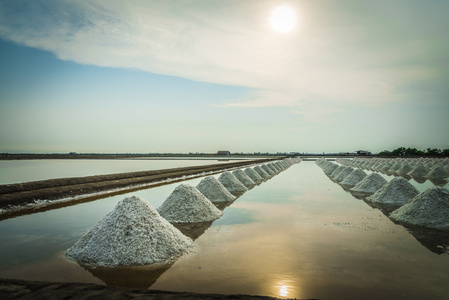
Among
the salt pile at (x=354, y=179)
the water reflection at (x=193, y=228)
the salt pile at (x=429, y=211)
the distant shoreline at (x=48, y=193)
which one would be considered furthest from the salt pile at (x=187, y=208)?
the salt pile at (x=354, y=179)

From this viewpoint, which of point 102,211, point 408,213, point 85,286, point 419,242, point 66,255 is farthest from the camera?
point 102,211

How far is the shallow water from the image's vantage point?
3.65 meters

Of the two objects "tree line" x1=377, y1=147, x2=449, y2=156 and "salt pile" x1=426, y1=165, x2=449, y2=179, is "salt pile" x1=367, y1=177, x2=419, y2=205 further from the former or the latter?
"tree line" x1=377, y1=147, x2=449, y2=156

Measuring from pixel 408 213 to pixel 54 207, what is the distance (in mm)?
10337

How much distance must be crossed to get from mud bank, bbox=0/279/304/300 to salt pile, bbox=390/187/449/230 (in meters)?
5.83

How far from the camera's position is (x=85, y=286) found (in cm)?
333

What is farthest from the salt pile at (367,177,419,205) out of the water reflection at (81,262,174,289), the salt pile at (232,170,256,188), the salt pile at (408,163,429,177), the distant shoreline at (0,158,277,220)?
the salt pile at (408,163,429,177)

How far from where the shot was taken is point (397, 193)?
10.1 m

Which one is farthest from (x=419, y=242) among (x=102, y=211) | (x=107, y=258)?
(x=102, y=211)

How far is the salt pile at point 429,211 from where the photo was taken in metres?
6.88

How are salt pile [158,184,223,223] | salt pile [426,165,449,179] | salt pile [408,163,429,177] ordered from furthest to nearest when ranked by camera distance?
salt pile [408,163,429,177]
salt pile [426,165,449,179]
salt pile [158,184,223,223]

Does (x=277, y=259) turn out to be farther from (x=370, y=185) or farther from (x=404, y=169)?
(x=404, y=169)

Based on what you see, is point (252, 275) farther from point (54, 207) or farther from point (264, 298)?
point (54, 207)

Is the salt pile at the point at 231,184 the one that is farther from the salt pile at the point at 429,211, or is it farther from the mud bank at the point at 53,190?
the salt pile at the point at 429,211
